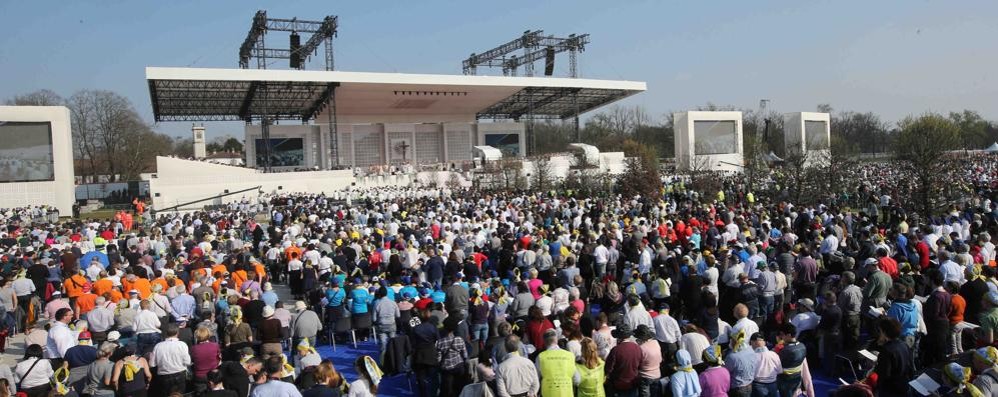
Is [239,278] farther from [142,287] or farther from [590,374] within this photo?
[590,374]

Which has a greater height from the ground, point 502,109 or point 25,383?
point 502,109

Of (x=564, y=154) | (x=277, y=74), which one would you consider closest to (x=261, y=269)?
(x=277, y=74)

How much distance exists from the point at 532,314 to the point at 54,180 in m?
32.6

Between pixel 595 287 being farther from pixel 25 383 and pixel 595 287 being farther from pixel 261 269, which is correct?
pixel 25 383

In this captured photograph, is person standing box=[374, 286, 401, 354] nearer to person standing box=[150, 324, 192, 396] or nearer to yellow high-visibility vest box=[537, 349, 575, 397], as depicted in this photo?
person standing box=[150, 324, 192, 396]

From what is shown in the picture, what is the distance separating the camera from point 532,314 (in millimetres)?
7133

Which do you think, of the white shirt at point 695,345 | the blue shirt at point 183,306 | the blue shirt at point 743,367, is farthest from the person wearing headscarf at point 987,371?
the blue shirt at point 183,306

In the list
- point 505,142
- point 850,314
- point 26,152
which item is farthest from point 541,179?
point 850,314

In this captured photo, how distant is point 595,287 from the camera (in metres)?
9.71

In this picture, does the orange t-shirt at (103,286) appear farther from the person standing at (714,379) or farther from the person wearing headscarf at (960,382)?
the person wearing headscarf at (960,382)

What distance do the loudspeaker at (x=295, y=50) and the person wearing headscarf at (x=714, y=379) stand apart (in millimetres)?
39775

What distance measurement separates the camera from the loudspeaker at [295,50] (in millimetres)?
41281

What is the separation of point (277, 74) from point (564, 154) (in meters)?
19.9

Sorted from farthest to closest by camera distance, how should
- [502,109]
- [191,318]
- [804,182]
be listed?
[502,109] → [804,182] → [191,318]
